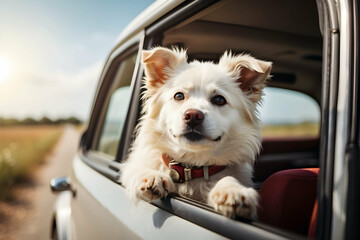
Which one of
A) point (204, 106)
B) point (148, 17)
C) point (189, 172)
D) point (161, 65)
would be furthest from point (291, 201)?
point (148, 17)

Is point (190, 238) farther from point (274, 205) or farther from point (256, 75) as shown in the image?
point (256, 75)

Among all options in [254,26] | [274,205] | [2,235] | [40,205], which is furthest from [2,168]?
[274,205]

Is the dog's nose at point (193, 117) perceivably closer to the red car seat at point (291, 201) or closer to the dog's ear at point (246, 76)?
the dog's ear at point (246, 76)

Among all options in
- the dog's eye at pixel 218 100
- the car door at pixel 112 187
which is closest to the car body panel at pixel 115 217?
the car door at pixel 112 187

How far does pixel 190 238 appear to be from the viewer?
1451 mm

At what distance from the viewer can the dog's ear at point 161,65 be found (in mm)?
2303

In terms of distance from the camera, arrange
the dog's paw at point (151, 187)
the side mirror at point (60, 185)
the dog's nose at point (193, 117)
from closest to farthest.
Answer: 1. the dog's paw at point (151, 187)
2. the dog's nose at point (193, 117)
3. the side mirror at point (60, 185)

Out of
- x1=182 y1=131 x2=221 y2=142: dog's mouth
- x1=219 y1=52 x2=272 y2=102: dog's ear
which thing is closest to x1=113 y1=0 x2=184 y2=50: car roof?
x1=219 y1=52 x2=272 y2=102: dog's ear

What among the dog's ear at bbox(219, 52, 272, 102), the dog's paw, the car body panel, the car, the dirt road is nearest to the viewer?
the car

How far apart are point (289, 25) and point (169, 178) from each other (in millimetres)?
1834

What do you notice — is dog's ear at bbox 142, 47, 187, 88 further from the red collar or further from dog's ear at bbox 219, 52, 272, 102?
the red collar

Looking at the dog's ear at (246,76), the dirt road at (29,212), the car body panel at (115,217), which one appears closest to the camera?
the car body panel at (115,217)

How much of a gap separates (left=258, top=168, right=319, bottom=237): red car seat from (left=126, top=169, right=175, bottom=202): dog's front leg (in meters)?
Result: 0.56

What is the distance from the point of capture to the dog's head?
6.72ft
